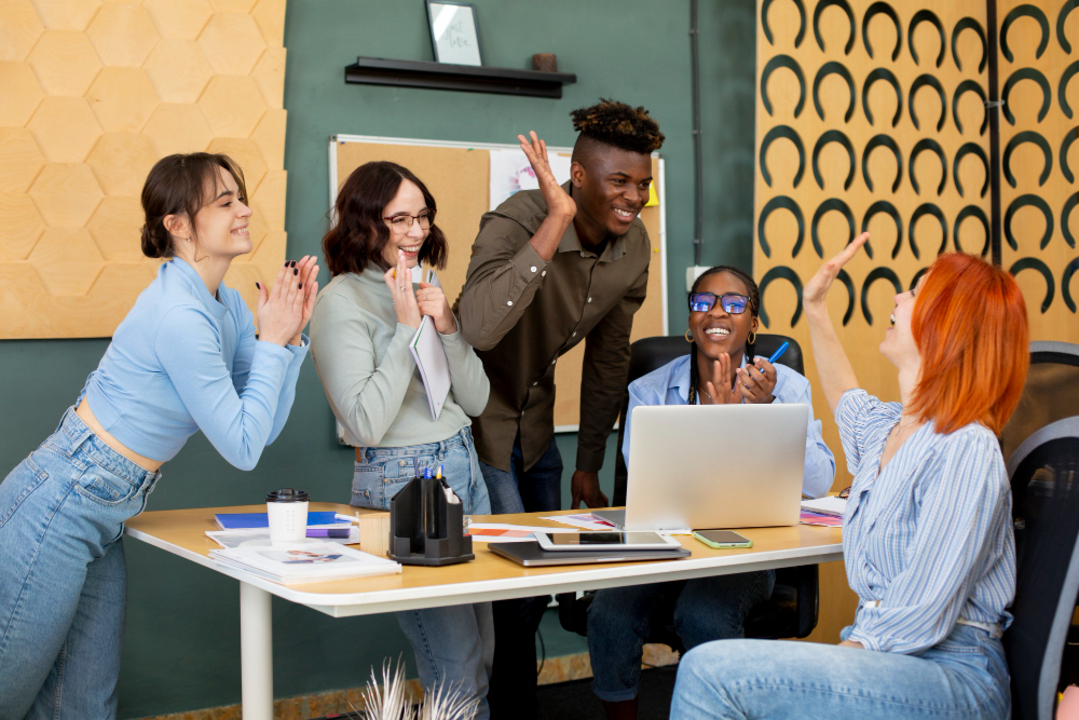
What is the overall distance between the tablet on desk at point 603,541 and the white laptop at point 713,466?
11 centimetres

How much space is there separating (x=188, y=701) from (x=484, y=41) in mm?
2342

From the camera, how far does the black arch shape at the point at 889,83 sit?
369 centimetres

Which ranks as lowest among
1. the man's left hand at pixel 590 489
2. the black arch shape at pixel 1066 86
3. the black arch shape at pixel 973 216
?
the man's left hand at pixel 590 489

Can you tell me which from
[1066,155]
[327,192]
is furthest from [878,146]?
[327,192]

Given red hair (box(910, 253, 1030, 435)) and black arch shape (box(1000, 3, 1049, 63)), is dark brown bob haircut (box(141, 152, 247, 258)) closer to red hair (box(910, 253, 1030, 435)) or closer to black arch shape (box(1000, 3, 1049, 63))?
red hair (box(910, 253, 1030, 435))

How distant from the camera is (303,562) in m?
1.57

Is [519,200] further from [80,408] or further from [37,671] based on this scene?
[37,671]

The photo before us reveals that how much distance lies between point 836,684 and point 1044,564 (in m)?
0.40

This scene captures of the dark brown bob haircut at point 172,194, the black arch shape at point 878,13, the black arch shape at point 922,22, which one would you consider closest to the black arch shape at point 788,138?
the black arch shape at point 878,13

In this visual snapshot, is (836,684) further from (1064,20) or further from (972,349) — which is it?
(1064,20)

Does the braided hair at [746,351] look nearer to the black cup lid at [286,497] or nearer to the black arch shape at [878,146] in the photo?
the black cup lid at [286,497]

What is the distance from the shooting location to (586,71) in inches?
139

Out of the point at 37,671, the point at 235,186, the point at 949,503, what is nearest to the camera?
the point at 949,503

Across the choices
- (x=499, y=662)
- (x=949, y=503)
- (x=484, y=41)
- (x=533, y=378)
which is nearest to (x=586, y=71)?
(x=484, y=41)
